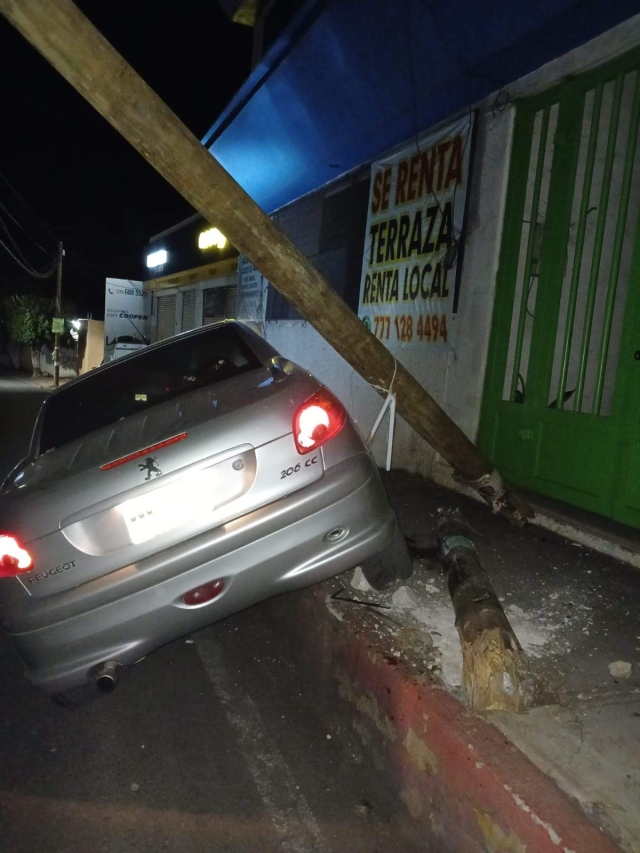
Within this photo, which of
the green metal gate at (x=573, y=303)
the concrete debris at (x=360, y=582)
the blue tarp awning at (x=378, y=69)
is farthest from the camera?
the blue tarp awning at (x=378, y=69)

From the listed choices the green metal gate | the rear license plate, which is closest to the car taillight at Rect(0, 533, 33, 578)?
the rear license plate

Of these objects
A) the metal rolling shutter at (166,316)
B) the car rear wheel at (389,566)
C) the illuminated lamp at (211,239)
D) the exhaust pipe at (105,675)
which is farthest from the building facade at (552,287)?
the metal rolling shutter at (166,316)

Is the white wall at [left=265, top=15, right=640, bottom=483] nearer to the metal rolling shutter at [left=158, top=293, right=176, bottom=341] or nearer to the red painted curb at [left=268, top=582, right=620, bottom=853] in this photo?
the red painted curb at [left=268, top=582, right=620, bottom=853]

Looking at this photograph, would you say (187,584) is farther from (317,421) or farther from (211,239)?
(211,239)

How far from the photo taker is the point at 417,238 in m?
6.72

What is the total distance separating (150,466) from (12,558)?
0.71 m

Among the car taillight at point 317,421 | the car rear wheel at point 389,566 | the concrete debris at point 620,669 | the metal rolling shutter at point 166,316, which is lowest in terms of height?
the concrete debris at point 620,669

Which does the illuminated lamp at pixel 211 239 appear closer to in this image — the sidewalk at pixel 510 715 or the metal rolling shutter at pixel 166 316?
the metal rolling shutter at pixel 166 316

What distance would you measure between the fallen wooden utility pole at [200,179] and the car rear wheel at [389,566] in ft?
3.01

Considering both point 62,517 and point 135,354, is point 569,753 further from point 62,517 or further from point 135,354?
point 135,354

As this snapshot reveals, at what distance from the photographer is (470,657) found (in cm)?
263

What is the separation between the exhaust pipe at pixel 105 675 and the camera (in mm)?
2764

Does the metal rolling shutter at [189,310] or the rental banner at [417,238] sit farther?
the metal rolling shutter at [189,310]

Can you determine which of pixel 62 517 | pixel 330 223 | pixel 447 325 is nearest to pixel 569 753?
pixel 62 517
